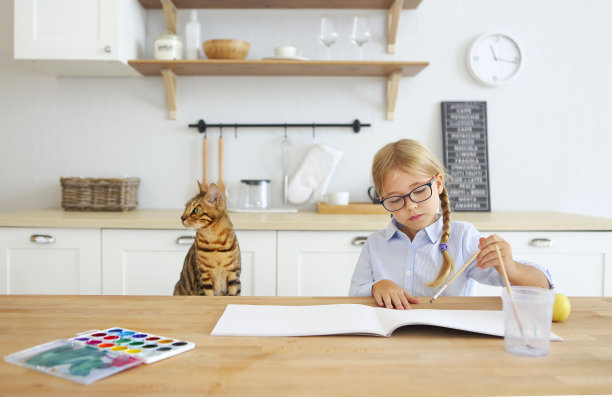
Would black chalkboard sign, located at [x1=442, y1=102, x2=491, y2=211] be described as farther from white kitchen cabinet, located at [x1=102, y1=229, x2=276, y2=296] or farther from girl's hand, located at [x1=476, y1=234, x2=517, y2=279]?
girl's hand, located at [x1=476, y1=234, x2=517, y2=279]

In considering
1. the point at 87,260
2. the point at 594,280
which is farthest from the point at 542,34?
the point at 87,260

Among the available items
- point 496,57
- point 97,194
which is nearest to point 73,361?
point 97,194

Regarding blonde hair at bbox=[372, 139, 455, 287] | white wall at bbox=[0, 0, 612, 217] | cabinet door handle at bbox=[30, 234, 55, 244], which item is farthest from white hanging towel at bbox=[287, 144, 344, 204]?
blonde hair at bbox=[372, 139, 455, 287]

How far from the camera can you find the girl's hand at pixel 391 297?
44.5 inches

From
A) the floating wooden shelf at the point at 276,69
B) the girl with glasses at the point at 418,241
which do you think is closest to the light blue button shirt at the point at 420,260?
the girl with glasses at the point at 418,241

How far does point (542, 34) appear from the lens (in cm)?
293

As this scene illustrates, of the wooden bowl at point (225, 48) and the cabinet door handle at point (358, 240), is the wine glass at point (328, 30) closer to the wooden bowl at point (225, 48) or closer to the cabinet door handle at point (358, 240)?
the wooden bowl at point (225, 48)

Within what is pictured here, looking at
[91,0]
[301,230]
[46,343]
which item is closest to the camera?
[46,343]

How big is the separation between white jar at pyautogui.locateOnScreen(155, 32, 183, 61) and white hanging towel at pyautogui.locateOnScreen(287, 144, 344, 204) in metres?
0.85

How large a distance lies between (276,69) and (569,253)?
1627 millimetres

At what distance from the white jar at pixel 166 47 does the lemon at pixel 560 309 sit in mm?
2190

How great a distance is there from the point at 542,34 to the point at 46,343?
290 cm

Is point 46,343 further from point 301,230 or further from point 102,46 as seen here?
point 102,46

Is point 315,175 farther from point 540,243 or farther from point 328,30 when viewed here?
point 540,243
